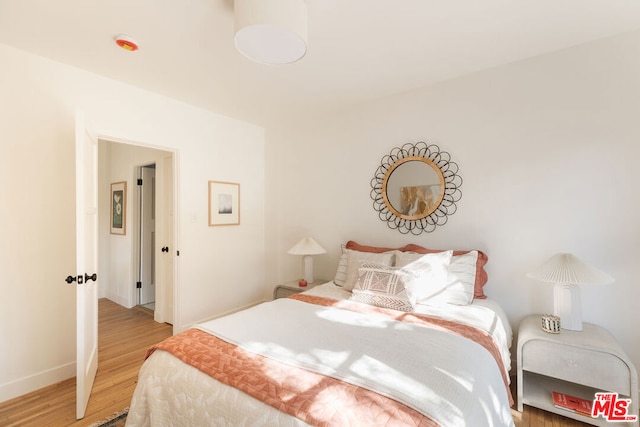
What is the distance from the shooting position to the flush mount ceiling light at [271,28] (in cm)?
148

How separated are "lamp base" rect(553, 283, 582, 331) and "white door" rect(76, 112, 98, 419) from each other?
3.23m

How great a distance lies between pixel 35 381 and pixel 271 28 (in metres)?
3.08

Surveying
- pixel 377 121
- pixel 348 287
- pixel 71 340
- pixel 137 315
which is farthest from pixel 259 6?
pixel 137 315

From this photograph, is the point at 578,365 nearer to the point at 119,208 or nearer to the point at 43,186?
the point at 43,186

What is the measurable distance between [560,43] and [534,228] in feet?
4.55

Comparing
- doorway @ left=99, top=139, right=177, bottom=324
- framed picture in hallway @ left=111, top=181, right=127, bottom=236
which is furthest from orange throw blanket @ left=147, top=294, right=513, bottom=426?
framed picture in hallway @ left=111, top=181, right=127, bottom=236

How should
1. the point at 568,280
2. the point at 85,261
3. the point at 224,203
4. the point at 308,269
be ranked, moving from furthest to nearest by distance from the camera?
the point at 224,203, the point at 308,269, the point at 85,261, the point at 568,280

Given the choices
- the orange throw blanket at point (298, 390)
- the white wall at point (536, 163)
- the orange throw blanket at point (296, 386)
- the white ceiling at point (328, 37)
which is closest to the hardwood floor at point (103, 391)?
the orange throw blanket at point (296, 386)

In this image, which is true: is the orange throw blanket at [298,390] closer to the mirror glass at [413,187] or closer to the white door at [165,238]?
the mirror glass at [413,187]

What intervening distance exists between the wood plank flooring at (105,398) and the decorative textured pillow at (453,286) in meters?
0.79

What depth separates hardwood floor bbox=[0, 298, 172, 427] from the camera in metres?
1.99

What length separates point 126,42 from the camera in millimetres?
2064

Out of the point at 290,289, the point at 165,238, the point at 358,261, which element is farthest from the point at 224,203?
the point at 358,261

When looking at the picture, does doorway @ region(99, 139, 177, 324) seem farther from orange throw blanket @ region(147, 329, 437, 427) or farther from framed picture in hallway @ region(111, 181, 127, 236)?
orange throw blanket @ region(147, 329, 437, 427)
